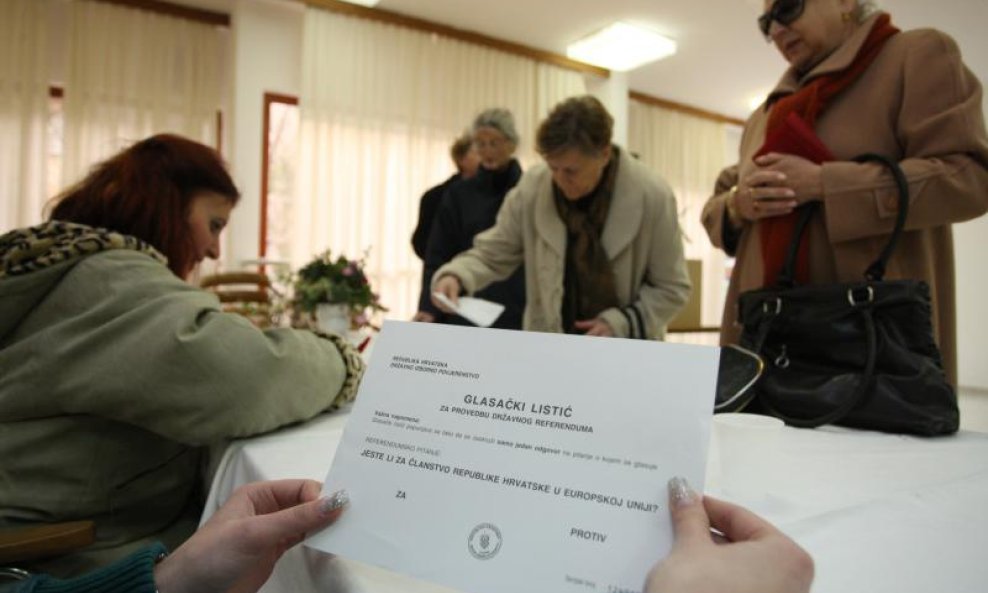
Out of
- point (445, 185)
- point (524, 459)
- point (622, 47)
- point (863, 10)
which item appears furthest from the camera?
point (622, 47)

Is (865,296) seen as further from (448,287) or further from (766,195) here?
(448,287)

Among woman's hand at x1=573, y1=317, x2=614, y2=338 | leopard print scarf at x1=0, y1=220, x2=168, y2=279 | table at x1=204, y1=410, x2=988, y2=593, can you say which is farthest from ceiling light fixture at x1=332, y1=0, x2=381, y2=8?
→ table at x1=204, y1=410, x2=988, y2=593

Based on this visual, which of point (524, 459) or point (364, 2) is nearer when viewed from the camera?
point (524, 459)

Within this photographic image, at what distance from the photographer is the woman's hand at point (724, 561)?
0.35 meters

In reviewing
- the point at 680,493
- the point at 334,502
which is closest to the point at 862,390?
the point at 680,493

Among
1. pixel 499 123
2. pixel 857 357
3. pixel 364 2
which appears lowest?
pixel 857 357

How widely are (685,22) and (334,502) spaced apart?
5.16m

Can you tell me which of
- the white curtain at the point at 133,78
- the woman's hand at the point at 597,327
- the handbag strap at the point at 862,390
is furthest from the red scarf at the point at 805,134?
the white curtain at the point at 133,78

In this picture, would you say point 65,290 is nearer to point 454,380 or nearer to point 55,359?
point 55,359

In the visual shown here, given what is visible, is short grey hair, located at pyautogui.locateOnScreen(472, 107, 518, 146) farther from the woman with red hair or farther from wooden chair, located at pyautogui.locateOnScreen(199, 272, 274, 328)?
the woman with red hair

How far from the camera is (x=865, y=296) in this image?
957 mm

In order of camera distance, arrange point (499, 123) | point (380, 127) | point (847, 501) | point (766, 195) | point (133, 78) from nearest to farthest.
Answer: point (847, 501) → point (766, 195) → point (499, 123) → point (133, 78) → point (380, 127)

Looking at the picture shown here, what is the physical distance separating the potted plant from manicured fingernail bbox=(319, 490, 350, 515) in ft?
5.46

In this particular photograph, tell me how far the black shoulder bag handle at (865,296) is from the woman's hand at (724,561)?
0.67 m
